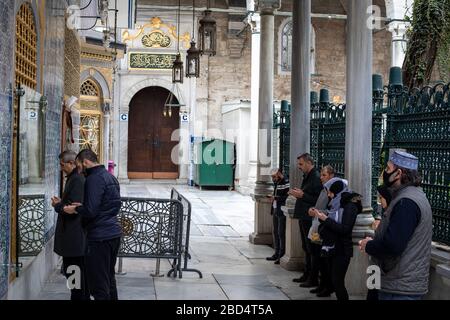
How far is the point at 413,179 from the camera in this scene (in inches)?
179

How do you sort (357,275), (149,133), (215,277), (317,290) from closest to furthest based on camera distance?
1. (357,275)
2. (317,290)
3. (215,277)
4. (149,133)

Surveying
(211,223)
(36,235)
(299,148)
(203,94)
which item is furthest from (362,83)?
(203,94)

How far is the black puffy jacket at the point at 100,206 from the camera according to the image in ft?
19.0

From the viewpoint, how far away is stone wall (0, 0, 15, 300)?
205 inches

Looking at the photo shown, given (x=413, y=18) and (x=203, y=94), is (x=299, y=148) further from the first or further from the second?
(x=203, y=94)

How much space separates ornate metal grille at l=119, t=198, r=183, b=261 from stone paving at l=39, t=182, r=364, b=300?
14.3 inches

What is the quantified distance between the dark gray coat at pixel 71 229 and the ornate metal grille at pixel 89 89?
43.8 ft

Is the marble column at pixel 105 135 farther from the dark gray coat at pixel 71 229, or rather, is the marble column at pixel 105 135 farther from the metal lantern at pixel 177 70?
the dark gray coat at pixel 71 229

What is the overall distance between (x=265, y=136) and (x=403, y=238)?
25.7 feet

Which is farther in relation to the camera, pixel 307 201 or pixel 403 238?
pixel 307 201

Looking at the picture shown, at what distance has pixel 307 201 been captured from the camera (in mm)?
8242

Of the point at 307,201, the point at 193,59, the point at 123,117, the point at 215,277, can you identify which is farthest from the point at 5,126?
the point at 123,117

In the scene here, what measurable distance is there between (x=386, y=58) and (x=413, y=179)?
2414 cm

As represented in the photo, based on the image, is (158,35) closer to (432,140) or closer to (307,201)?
(307,201)
